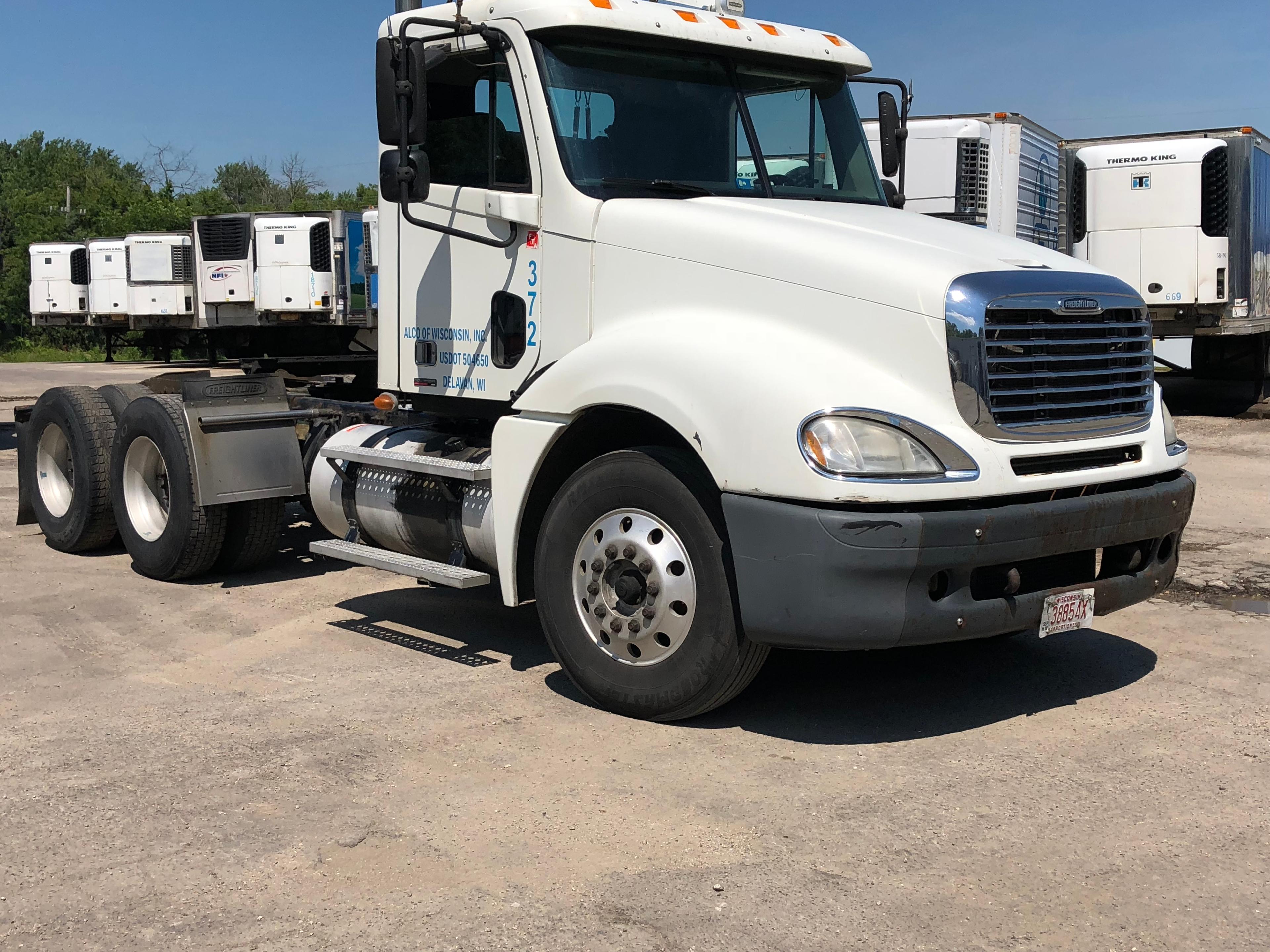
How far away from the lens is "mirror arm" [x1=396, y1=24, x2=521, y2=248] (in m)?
5.66

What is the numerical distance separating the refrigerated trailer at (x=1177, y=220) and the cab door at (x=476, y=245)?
14.0 meters

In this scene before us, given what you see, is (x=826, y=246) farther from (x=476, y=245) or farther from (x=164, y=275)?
(x=164, y=275)

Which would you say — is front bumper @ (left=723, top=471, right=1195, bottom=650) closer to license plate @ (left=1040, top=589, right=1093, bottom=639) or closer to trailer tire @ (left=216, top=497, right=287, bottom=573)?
license plate @ (left=1040, top=589, right=1093, bottom=639)

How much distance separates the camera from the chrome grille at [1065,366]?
4.96 metres

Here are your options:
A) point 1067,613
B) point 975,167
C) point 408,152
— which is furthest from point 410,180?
point 975,167

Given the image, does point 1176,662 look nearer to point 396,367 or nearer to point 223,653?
point 396,367

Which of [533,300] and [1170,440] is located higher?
[533,300]

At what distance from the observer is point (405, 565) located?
21.1 ft

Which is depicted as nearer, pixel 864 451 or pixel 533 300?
pixel 864 451

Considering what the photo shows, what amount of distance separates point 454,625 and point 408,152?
2573 mm

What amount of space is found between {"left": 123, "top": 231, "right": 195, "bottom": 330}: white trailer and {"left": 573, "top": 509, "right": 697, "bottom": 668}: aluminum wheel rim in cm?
2569

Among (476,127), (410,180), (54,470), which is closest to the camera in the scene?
(410,180)

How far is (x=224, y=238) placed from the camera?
1047 inches

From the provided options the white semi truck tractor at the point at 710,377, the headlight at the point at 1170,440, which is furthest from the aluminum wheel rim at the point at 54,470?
the headlight at the point at 1170,440
